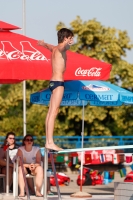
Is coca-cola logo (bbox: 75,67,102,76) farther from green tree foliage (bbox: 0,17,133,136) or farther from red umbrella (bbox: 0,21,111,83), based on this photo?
green tree foliage (bbox: 0,17,133,136)

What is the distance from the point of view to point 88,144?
29.4m

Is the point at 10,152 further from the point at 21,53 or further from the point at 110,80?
the point at 110,80

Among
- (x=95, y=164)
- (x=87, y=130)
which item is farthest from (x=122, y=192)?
(x=87, y=130)

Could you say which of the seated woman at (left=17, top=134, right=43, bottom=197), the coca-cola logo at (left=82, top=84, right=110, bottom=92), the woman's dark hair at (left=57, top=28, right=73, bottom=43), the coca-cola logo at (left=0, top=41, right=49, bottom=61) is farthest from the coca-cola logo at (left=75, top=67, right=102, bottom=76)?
the woman's dark hair at (left=57, top=28, right=73, bottom=43)

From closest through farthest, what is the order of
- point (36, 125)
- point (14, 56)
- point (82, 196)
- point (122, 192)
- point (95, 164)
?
point (122, 192), point (14, 56), point (82, 196), point (95, 164), point (36, 125)

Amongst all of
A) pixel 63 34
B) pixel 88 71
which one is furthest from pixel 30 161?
pixel 63 34

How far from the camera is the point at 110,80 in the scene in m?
37.3

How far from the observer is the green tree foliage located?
37031 mm

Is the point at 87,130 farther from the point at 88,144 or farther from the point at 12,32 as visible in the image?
the point at 12,32

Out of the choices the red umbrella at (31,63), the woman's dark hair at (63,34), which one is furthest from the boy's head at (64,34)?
the red umbrella at (31,63)

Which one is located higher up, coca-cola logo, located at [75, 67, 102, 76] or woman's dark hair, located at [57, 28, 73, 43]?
woman's dark hair, located at [57, 28, 73, 43]

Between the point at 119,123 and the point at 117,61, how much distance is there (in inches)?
132

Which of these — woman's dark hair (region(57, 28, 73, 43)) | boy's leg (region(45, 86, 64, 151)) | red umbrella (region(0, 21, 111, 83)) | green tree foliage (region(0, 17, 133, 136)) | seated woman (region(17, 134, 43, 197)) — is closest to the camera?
boy's leg (region(45, 86, 64, 151))

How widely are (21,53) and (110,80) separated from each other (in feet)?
86.7
